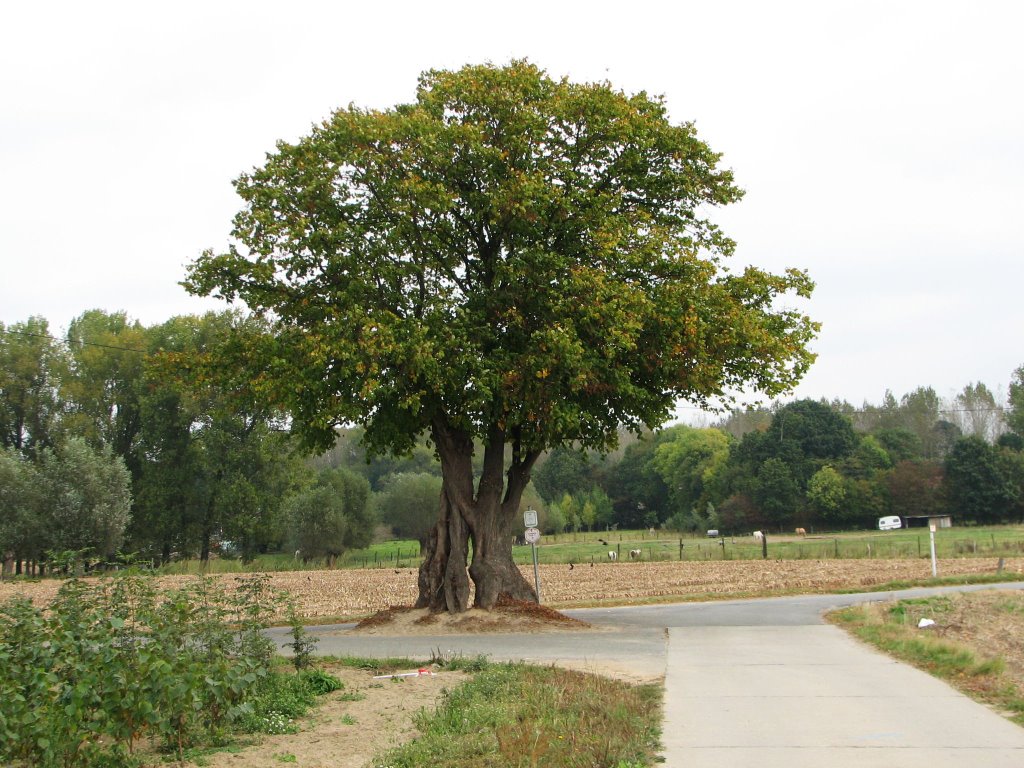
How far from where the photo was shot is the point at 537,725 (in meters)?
Answer: 9.12

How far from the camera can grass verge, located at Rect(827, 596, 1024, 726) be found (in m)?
11.4

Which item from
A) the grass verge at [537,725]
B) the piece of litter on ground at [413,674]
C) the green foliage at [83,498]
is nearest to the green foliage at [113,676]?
the grass verge at [537,725]

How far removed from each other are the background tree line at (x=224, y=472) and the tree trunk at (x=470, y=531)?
2.08 metres

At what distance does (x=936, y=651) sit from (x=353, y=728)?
9127 mm

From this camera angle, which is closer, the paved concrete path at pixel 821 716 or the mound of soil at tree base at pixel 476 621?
the paved concrete path at pixel 821 716

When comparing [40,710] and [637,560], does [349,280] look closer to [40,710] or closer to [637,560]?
[40,710]

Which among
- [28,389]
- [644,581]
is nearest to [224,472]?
[28,389]

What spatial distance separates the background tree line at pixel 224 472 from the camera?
54031 millimetres

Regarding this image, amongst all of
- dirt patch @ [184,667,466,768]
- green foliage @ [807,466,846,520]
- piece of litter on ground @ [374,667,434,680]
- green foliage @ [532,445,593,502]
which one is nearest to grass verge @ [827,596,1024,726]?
dirt patch @ [184,667,466,768]

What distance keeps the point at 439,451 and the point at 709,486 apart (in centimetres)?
8336

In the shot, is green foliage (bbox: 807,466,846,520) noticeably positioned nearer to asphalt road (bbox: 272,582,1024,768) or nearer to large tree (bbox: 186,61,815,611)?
asphalt road (bbox: 272,582,1024,768)

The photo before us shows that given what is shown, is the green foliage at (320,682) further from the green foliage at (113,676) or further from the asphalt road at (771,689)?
the asphalt road at (771,689)

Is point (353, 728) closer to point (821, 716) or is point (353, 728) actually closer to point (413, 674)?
point (413, 674)

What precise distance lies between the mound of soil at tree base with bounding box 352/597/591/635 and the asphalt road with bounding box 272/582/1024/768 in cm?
72
